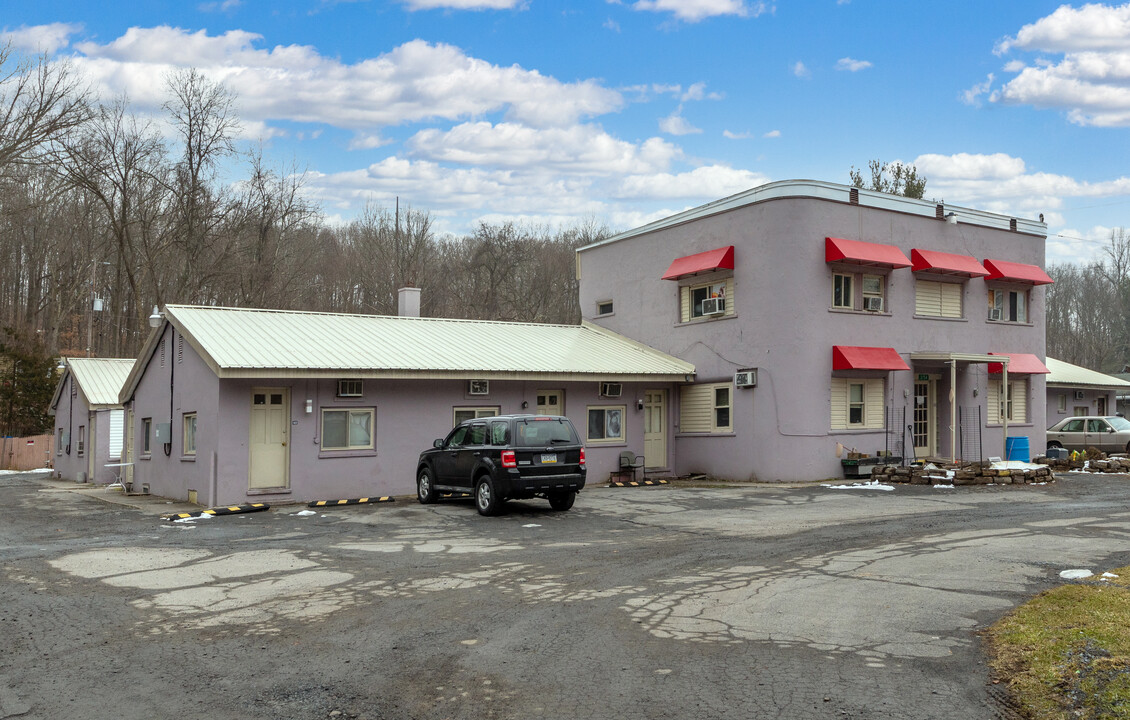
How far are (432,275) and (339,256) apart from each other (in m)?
5.32

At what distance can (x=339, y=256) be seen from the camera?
172 feet

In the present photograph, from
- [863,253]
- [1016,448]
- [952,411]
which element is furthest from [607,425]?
[1016,448]

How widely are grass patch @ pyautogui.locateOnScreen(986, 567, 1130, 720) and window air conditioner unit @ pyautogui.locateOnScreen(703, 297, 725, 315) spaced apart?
1727cm

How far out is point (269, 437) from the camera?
20.0 meters

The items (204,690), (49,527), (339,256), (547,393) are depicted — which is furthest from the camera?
(339,256)

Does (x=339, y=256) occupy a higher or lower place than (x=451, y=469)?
higher

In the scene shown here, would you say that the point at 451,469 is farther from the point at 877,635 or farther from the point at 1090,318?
the point at 1090,318

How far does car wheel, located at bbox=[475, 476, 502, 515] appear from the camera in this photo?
16.8 meters

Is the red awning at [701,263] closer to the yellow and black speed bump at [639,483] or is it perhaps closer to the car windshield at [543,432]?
the yellow and black speed bump at [639,483]

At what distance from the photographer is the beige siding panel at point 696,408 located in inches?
1027

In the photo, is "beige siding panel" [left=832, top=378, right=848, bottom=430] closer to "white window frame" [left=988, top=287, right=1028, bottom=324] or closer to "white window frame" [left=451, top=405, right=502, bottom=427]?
"white window frame" [left=988, top=287, right=1028, bottom=324]

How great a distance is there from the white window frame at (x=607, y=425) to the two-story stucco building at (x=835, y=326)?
132cm

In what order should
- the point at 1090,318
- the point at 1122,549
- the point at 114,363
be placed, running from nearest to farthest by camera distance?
1. the point at 1122,549
2. the point at 114,363
3. the point at 1090,318

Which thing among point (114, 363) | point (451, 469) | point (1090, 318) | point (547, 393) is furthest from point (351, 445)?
point (1090, 318)
